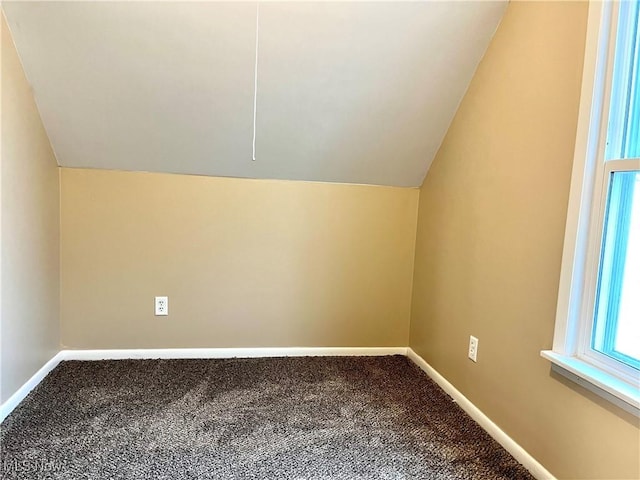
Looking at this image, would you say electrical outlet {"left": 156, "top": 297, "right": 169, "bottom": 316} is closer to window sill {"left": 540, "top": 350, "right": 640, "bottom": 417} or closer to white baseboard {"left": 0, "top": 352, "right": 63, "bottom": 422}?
white baseboard {"left": 0, "top": 352, "right": 63, "bottom": 422}

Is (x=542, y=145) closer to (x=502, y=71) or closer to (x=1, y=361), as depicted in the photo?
(x=502, y=71)

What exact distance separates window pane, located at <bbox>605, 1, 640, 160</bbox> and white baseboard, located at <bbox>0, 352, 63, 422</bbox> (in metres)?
2.43

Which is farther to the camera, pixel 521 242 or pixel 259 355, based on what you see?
pixel 259 355

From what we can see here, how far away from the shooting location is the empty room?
1367mm

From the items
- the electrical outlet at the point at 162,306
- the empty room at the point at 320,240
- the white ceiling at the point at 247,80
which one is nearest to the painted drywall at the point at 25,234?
the empty room at the point at 320,240

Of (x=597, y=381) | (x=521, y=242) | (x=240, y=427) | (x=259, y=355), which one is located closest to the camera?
(x=597, y=381)

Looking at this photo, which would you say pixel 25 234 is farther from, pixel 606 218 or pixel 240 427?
pixel 606 218

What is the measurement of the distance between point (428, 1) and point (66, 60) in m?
1.55

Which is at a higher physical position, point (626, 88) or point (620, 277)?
point (626, 88)

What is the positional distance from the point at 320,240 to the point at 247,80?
1.02 metres

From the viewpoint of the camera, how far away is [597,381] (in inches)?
48.5

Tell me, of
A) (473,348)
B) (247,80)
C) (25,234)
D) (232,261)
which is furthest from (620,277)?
(25,234)

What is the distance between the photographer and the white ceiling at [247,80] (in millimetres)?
1711

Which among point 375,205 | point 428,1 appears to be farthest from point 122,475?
point 428,1
